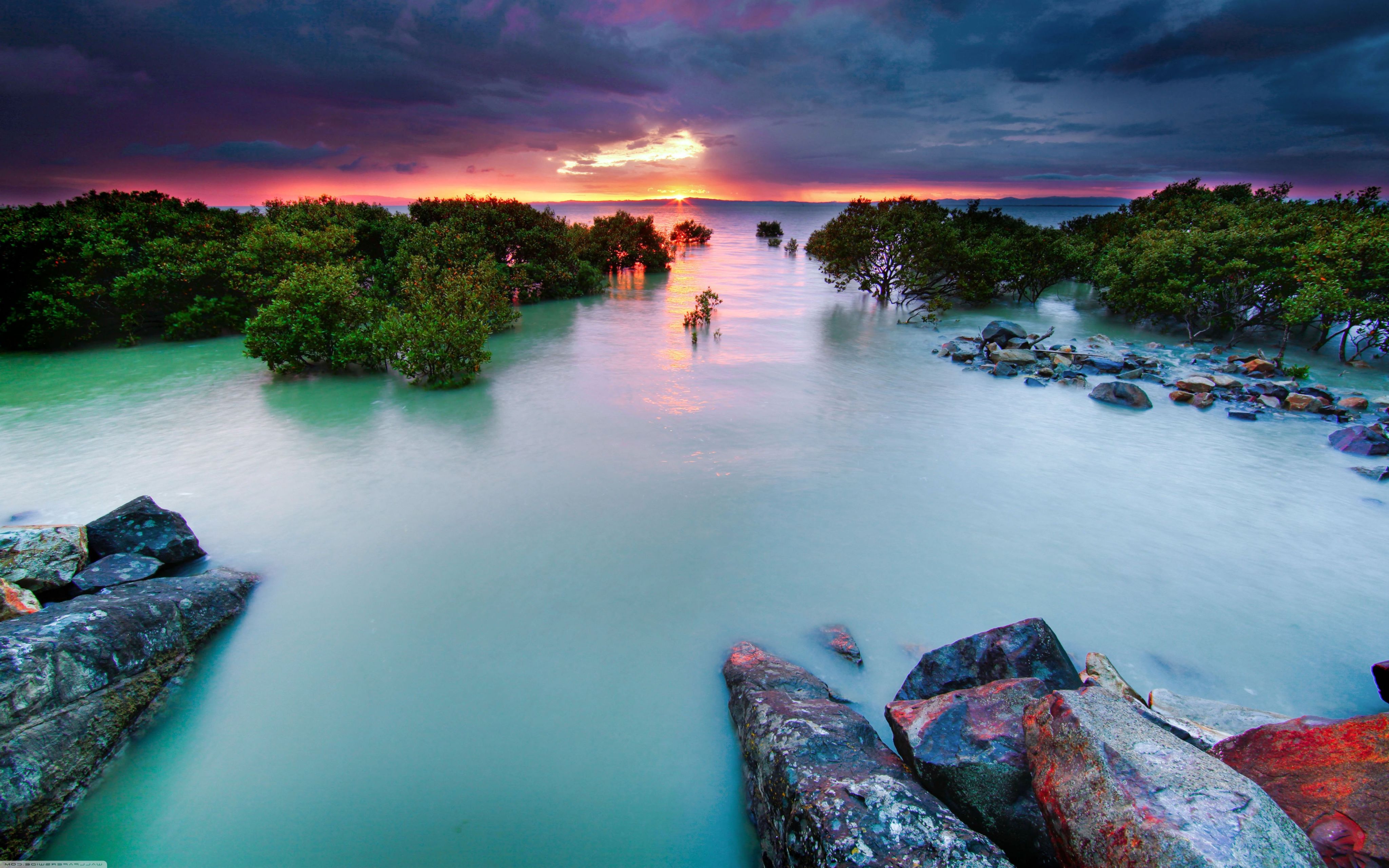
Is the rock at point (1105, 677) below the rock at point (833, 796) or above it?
below

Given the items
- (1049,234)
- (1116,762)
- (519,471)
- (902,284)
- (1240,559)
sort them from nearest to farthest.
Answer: (1116,762)
(1240,559)
(519,471)
(902,284)
(1049,234)

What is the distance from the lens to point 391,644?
6852 mm

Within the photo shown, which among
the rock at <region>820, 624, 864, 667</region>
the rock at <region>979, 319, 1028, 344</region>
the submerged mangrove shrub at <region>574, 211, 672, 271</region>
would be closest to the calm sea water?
the rock at <region>820, 624, 864, 667</region>

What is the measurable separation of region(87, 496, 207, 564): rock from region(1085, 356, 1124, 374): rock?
85.9 ft

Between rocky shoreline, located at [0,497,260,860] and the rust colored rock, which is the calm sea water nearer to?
rocky shoreline, located at [0,497,260,860]

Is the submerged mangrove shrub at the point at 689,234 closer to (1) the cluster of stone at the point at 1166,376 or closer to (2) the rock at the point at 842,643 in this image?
(1) the cluster of stone at the point at 1166,376

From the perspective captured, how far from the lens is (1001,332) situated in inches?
874

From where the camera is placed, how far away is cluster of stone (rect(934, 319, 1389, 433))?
15.5 metres

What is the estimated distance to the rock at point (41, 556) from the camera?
6.59m

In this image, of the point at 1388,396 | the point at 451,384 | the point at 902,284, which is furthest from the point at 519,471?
the point at 902,284

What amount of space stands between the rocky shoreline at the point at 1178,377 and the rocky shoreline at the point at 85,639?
71.3ft

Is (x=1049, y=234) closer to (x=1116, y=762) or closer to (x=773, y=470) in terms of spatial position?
(x=773, y=470)

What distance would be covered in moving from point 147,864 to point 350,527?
17.1ft

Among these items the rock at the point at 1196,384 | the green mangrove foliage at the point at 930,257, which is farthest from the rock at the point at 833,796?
the green mangrove foliage at the point at 930,257
